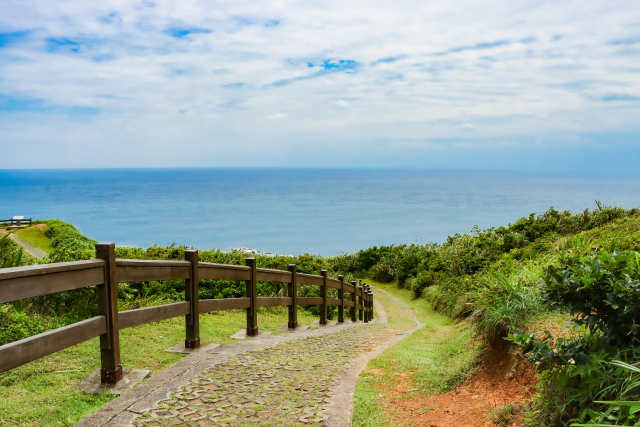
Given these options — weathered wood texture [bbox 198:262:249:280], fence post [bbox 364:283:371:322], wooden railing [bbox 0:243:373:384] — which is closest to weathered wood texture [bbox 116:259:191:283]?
wooden railing [bbox 0:243:373:384]

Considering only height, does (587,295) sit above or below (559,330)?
above

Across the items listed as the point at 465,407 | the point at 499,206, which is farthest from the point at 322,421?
the point at 499,206

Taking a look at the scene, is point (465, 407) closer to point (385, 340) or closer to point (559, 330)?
point (559, 330)

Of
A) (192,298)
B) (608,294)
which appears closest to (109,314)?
(192,298)

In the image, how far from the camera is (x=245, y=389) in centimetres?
465

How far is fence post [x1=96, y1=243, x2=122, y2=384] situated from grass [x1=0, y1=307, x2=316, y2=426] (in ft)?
0.90

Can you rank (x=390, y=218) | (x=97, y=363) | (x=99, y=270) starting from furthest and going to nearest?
(x=390, y=218) < (x=97, y=363) < (x=99, y=270)

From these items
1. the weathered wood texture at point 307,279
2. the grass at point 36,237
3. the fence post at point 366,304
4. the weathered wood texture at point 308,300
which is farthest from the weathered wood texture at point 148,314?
the grass at point 36,237

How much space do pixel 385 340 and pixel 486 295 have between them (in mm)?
2640

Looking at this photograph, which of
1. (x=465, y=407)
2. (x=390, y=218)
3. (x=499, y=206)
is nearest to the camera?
(x=465, y=407)

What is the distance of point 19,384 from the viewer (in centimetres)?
439

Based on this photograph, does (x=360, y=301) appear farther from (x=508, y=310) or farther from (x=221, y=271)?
(x=508, y=310)

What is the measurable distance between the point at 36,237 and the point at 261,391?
39.2 m

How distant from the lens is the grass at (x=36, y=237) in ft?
110
